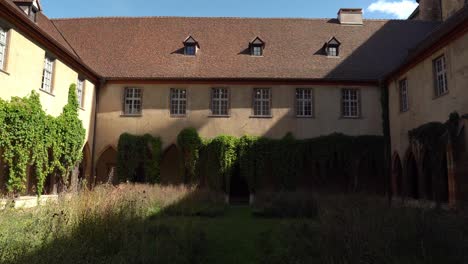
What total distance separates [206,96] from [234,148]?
10.1 feet

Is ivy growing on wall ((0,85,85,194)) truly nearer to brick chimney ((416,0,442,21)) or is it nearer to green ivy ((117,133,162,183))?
green ivy ((117,133,162,183))

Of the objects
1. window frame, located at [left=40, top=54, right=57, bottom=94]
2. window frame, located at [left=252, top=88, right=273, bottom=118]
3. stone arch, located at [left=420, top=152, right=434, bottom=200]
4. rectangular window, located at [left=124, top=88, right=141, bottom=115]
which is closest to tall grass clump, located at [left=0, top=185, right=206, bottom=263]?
window frame, located at [left=40, top=54, right=57, bottom=94]

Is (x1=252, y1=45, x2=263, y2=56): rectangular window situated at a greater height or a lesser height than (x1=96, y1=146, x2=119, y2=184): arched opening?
greater

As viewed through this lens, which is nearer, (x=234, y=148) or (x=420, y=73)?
(x=420, y=73)

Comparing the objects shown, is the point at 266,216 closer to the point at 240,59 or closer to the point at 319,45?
the point at 240,59

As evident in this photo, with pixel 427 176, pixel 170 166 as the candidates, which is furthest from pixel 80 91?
pixel 427 176

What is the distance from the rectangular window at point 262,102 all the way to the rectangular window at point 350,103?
3779 mm

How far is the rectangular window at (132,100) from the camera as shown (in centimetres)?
2031

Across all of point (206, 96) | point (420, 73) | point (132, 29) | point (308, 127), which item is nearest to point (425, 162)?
point (420, 73)

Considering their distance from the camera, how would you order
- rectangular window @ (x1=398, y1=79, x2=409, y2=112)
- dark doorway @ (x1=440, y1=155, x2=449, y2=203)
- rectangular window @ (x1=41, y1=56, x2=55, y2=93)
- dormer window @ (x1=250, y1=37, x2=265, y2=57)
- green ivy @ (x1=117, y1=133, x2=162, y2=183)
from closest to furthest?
dark doorway @ (x1=440, y1=155, x2=449, y2=203)
rectangular window @ (x1=41, y1=56, x2=55, y2=93)
rectangular window @ (x1=398, y1=79, x2=409, y2=112)
green ivy @ (x1=117, y1=133, x2=162, y2=183)
dormer window @ (x1=250, y1=37, x2=265, y2=57)

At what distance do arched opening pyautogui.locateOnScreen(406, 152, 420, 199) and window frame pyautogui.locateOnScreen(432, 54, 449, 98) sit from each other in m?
3.13

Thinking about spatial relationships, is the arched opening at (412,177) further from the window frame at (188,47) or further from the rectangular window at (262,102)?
the window frame at (188,47)

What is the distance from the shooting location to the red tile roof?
2036 centimetres

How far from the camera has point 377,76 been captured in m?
20.1
